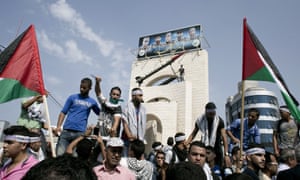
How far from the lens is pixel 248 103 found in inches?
1837

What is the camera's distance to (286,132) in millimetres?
4973

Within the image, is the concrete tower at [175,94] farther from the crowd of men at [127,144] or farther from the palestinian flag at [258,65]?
the palestinian flag at [258,65]

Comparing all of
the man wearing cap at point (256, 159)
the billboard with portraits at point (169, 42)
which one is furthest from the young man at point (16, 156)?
the billboard with portraits at point (169, 42)

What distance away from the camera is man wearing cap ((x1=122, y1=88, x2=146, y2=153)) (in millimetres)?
4234

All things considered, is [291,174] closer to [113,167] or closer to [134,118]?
[113,167]

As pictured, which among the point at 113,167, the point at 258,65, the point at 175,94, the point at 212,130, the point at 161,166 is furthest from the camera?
the point at 175,94

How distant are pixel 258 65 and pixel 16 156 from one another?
3.79m

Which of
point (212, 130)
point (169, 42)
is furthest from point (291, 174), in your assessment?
point (169, 42)

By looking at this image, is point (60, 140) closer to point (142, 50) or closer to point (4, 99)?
point (4, 99)

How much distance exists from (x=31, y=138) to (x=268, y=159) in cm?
324

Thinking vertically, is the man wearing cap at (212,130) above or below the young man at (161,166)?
above

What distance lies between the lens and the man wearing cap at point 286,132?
493 cm

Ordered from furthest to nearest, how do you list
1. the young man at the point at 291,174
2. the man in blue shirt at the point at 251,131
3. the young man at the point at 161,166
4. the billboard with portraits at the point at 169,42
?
the billboard with portraits at the point at 169,42 < the man in blue shirt at the point at 251,131 < the young man at the point at 161,166 < the young man at the point at 291,174

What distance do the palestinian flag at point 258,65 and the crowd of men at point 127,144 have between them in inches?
33.0
